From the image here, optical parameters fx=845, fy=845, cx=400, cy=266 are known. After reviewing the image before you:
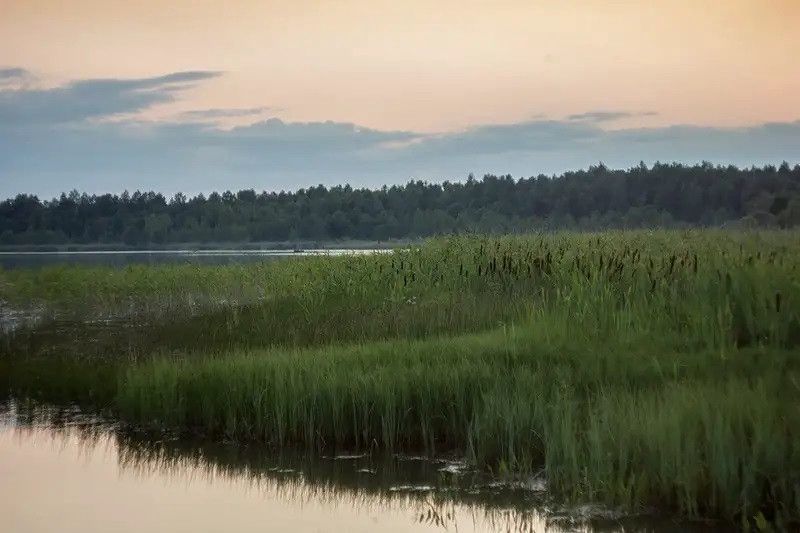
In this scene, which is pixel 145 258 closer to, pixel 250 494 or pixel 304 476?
pixel 304 476

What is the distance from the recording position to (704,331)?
30.6 ft

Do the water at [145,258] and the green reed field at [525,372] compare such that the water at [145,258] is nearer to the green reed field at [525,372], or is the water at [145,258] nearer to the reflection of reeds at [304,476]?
the green reed field at [525,372]

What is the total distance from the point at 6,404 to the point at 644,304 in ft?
29.1

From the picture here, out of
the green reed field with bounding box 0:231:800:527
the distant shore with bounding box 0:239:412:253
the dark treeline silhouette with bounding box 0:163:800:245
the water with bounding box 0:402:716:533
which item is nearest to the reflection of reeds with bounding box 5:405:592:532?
the water with bounding box 0:402:716:533

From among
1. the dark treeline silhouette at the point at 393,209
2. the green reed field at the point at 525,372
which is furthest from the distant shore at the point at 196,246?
the green reed field at the point at 525,372

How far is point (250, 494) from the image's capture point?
772 centimetres

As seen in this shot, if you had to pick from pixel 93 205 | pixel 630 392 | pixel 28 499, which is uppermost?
pixel 93 205

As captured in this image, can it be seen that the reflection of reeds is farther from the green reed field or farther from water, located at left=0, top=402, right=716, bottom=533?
the green reed field

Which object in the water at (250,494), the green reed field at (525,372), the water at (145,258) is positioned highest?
the water at (145,258)

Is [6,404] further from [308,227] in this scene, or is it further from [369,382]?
[308,227]

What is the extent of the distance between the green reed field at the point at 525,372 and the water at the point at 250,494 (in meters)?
0.29

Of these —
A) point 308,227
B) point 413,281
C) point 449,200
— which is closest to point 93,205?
point 308,227

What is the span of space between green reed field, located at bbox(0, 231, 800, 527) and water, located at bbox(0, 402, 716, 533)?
0.29 m

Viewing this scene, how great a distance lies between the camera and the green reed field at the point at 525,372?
20.5 feet
